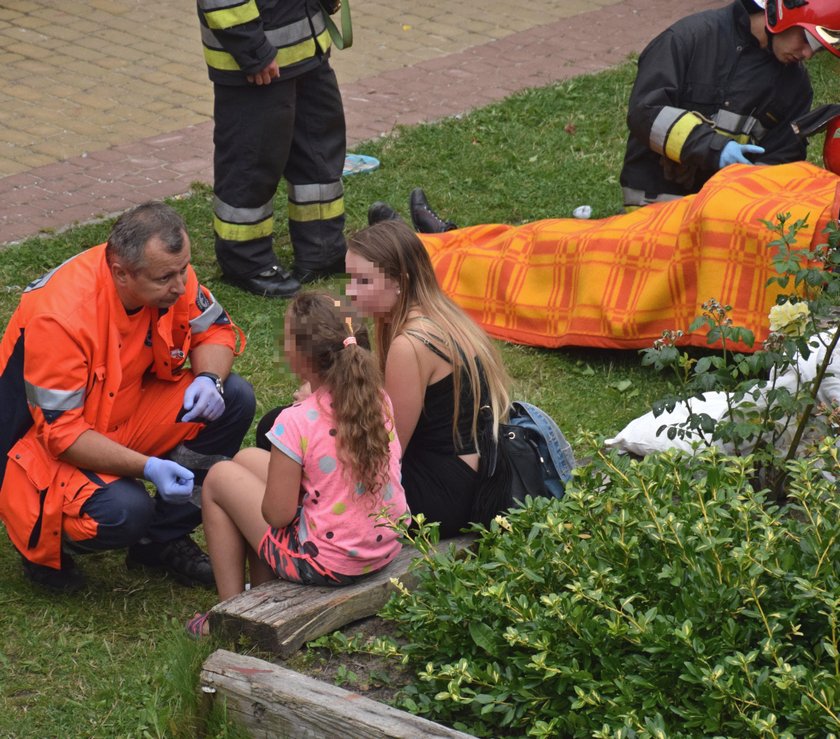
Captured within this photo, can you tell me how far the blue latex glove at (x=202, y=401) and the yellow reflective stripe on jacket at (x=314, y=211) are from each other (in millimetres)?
2144

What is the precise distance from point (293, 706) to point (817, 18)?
353 centimetres

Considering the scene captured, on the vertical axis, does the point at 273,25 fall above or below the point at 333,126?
above

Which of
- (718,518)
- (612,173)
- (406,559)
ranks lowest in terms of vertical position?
(612,173)

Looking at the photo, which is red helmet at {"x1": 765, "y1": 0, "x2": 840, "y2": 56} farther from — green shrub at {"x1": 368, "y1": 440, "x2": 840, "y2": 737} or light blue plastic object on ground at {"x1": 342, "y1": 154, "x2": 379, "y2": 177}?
light blue plastic object on ground at {"x1": 342, "y1": 154, "x2": 379, "y2": 177}

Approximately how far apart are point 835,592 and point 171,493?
5.82ft

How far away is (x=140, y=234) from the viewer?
341 centimetres

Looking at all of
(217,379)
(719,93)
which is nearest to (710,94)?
(719,93)

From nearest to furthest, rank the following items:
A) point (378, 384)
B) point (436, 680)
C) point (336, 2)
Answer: point (436, 680) → point (378, 384) → point (336, 2)

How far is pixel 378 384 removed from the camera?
9.86ft

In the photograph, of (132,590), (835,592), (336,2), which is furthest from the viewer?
(336,2)

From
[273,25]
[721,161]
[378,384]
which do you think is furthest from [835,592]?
[273,25]

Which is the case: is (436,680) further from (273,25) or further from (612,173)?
(612,173)

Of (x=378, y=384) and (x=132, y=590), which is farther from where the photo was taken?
(x=132, y=590)

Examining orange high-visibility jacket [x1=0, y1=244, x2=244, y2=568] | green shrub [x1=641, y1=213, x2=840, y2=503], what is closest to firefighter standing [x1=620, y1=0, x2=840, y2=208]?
green shrub [x1=641, y1=213, x2=840, y2=503]
